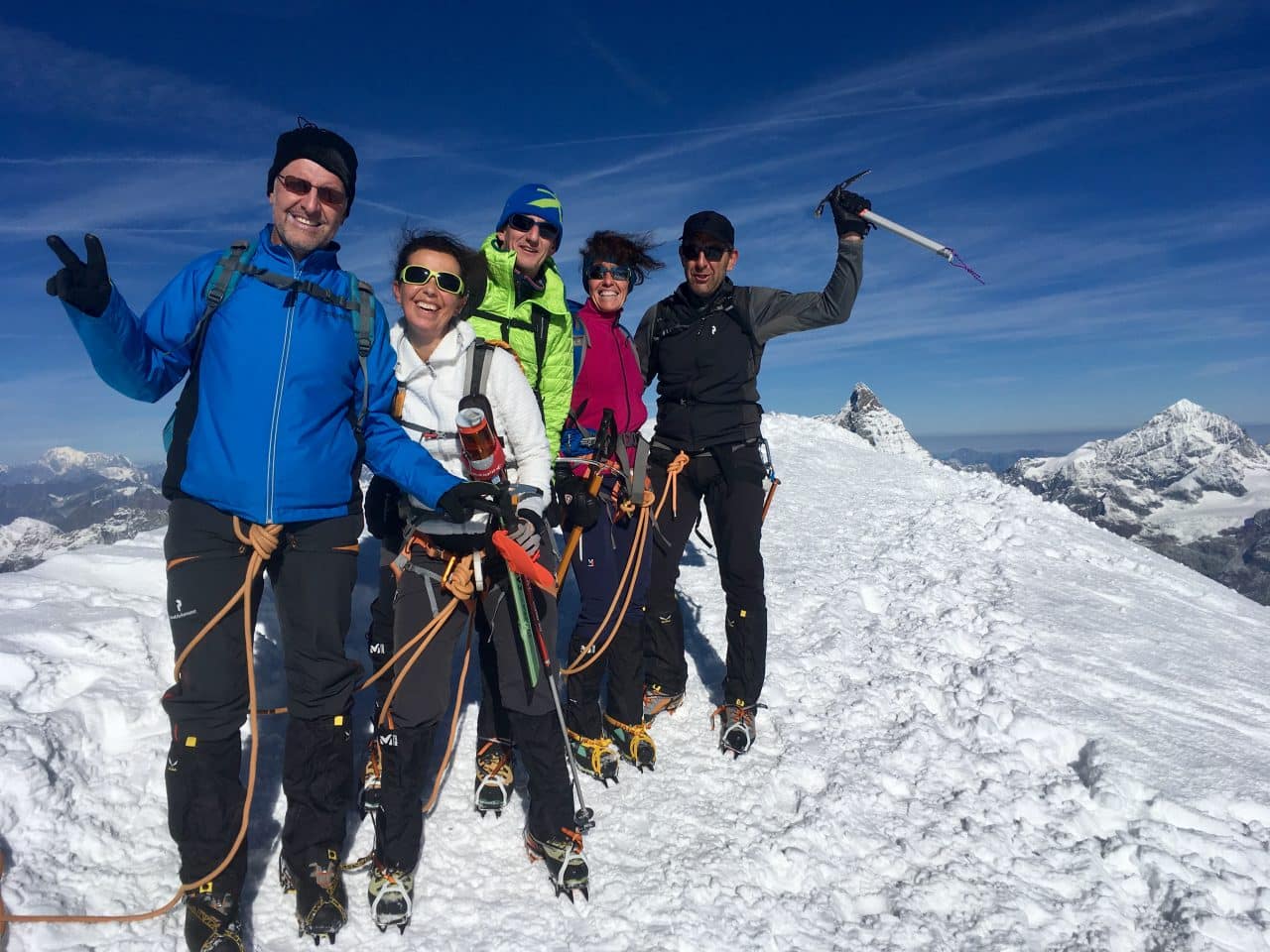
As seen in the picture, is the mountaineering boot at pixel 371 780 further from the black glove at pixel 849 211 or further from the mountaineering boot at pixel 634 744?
the black glove at pixel 849 211

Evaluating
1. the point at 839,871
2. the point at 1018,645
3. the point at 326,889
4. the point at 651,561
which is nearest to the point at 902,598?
the point at 1018,645

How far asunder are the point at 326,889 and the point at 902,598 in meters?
8.02

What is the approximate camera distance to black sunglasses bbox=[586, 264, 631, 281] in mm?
5297

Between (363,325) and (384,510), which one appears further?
(384,510)

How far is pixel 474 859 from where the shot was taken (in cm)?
426

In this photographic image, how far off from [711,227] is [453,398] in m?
2.77

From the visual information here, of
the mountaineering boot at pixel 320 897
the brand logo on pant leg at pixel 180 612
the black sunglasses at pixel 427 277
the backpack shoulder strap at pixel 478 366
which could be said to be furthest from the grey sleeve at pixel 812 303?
the mountaineering boot at pixel 320 897

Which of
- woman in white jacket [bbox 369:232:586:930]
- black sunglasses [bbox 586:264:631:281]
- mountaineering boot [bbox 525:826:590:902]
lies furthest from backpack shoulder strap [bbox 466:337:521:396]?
mountaineering boot [bbox 525:826:590:902]

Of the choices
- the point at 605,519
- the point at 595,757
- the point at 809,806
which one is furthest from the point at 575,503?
the point at 809,806

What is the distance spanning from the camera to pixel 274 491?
11.4 feet

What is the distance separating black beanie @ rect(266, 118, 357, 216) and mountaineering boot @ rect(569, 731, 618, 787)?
4.01 meters

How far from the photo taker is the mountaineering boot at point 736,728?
5586 mm

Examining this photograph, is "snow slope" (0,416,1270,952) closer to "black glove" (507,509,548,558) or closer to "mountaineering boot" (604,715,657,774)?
"mountaineering boot" (604,715,657,774)

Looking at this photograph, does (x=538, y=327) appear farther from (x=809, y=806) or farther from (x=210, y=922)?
(x=809, y=806)
